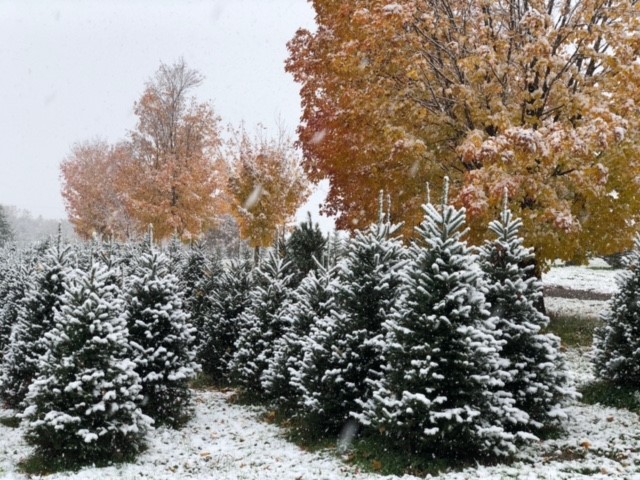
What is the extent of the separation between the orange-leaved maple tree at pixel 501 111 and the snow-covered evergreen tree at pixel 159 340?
212 inches

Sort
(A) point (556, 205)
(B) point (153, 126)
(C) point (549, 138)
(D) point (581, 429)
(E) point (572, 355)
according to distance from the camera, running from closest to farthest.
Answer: (D) point (581, 429), (C) point (549, 138), (A) point (556, 205), (E) point (572, 355), (B) point (153, 126)

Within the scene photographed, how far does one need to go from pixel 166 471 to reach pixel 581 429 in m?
5.91

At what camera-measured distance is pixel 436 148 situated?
1301 centimetres

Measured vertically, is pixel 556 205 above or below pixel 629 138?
below

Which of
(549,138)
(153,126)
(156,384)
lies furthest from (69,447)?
(153,126)

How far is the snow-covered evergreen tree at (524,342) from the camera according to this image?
25.4 feet

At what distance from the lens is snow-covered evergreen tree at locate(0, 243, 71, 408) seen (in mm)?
10703

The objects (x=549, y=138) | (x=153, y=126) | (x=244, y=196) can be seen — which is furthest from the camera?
(x=153, y=126)

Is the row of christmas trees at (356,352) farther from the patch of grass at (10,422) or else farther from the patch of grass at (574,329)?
the patch of grass at (574,329)

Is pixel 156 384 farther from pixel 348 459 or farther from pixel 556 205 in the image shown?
pixel 556 205

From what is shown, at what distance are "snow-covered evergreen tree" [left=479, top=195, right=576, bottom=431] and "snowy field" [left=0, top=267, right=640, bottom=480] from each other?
1.70 feet

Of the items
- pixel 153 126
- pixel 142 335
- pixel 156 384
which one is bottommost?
pixel 156 384

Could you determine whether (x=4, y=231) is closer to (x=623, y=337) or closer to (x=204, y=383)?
(x=204, y=383)

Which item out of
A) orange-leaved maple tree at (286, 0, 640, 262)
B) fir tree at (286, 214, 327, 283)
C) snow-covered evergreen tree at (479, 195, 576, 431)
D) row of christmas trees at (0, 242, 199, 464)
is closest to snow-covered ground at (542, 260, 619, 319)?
orange-leaved maple tree at (286, 0, 640, 262)
